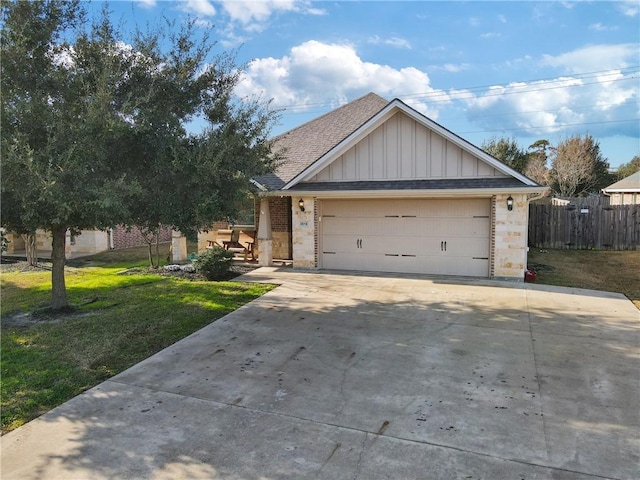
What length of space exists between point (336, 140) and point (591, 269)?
9263mm

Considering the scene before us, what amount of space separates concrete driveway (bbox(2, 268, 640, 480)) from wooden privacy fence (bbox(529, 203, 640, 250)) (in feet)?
31.8

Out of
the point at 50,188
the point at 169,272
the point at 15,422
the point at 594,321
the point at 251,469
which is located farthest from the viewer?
the point at 169,272

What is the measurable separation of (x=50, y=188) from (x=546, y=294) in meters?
9.93

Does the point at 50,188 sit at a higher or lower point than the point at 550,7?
lower

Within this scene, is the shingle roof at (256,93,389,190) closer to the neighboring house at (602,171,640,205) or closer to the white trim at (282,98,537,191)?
the white trim at (282,98,537,191)

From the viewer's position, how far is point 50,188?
222 inches

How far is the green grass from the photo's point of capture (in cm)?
511

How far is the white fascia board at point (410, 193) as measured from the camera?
11.0 meters

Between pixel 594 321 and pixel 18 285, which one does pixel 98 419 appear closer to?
pixel 594 321

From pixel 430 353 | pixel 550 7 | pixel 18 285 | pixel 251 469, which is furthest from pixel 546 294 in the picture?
pixel 18 285

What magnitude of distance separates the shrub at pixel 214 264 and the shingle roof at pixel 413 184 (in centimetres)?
300

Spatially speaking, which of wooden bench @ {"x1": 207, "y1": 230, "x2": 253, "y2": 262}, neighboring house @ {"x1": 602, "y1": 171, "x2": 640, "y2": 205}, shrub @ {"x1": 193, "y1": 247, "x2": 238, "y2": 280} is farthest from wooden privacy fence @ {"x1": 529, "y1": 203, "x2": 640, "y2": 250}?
shrub @ {"x1": 193, "y1": 247, "x2": 238, "y2": 280}

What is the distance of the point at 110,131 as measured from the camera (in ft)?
19.7

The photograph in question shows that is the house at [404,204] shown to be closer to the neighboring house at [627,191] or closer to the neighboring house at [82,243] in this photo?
the neighboring house at [82,243]
